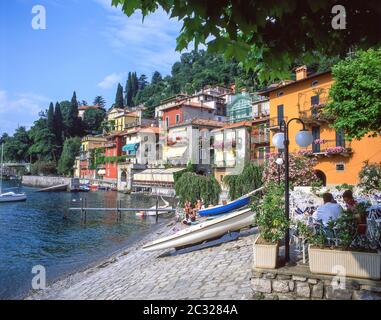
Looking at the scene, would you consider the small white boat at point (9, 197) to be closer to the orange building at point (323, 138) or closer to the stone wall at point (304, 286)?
the orange building at point (323, 138)

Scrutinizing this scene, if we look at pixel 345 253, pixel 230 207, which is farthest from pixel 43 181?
pixel 345 253

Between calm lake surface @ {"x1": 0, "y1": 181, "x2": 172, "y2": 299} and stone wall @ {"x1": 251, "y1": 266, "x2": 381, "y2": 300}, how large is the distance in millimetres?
11045

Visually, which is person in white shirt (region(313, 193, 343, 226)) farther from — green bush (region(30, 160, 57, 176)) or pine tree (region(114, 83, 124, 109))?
pine tree (region(114, 83, 124, 109))

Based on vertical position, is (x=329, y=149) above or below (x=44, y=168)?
above

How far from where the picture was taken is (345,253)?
222 inches

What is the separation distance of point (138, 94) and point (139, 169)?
79469 millimetres

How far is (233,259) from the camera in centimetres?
1052

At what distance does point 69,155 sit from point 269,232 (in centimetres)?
9892

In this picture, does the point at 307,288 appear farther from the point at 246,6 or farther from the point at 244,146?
the point at 244,146

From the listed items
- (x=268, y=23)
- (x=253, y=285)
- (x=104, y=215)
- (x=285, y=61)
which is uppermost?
(x=268, y=23)

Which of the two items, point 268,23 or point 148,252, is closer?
point 268,23

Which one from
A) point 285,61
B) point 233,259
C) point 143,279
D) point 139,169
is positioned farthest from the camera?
point 139,169

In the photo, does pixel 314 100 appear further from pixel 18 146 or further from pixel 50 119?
pixel 18 146
